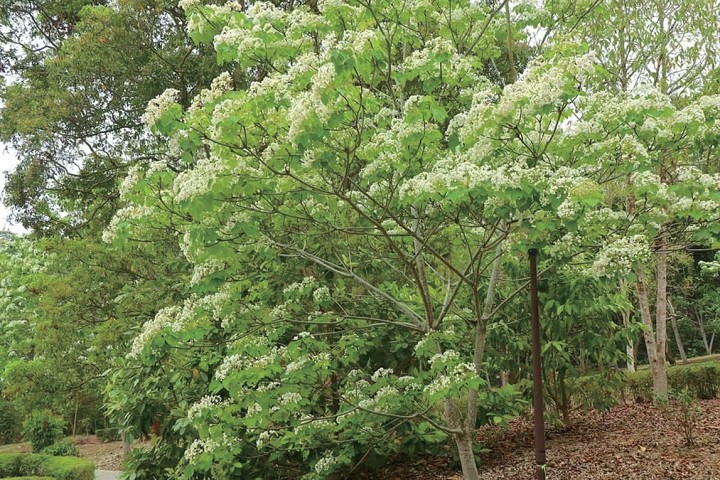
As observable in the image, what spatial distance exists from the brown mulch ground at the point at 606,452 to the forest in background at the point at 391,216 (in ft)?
1.11

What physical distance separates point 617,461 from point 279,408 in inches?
125

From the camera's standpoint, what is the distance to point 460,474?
6137 millimetres

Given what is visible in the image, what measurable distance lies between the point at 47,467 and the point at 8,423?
38.1 feet

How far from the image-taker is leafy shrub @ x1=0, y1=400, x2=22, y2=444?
2266 centimetres

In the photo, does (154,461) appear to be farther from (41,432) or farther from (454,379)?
(41,432)

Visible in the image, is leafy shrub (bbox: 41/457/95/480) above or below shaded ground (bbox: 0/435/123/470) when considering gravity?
above

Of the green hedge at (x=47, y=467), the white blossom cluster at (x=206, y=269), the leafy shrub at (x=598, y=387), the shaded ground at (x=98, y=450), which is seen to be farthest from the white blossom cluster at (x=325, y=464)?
the shaded ground at (x=98, y=450)

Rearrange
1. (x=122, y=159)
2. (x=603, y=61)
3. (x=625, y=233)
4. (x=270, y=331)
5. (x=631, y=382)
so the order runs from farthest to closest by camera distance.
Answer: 1. (x=122, y=159)
2. (x=631, y=382)
3. (x=603, y=61)
4. (x=270, y=331)
5. (x=625, y=233)

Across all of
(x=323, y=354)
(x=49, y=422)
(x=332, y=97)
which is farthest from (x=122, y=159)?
(x=49, y=422)

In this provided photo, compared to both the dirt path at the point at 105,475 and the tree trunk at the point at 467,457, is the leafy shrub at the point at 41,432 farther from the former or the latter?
the tree trunk at the point at 467,457

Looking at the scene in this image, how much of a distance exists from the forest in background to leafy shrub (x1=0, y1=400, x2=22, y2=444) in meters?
18.1

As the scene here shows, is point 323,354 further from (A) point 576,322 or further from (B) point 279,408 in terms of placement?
(A) point 576,322

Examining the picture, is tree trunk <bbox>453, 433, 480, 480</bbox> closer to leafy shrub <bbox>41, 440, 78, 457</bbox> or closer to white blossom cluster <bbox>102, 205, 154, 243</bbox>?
white blossom cluster <bbox>102, 205, 154, 243</bbox>

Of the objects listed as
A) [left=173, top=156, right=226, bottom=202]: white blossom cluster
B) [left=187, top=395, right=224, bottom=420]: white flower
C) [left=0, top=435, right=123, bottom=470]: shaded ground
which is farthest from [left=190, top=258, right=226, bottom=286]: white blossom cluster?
[left=0, top=435, right=123, bottom=470]: shaded ground
